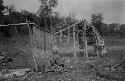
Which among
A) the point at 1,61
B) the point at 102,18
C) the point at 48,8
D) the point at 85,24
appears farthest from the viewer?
the point at 102,18

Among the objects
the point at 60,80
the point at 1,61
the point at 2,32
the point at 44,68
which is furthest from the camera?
the point at 2,32

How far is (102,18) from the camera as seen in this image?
2921 inches

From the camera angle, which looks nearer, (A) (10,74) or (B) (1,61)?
(A) (10,74)

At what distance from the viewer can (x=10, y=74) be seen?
32.9ft

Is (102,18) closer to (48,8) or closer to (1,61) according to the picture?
(48,8)

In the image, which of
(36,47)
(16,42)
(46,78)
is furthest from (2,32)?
(46,78)

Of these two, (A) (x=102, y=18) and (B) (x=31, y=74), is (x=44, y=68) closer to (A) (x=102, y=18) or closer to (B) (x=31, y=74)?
(B) (x=31, y=74)

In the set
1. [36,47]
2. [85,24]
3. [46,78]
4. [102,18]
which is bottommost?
[46,78]

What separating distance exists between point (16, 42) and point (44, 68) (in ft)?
74.3

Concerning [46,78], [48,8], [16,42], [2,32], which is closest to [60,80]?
[46,78]

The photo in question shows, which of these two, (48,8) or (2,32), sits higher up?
(48,8)

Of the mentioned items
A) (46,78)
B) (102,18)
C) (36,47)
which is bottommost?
(46,78)

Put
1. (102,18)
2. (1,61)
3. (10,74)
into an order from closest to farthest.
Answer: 1. (10,74)
2. (1,61)
3. (102,18)

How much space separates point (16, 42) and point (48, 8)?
67.1 feet
